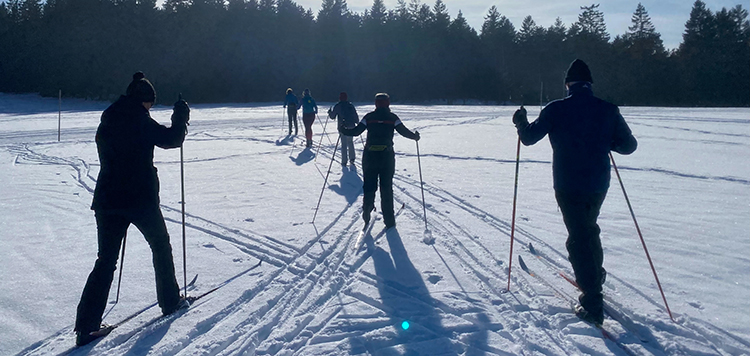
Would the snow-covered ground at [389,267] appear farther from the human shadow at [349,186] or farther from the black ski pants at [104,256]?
the black ski pants at [104,256]

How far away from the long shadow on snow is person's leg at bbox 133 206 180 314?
1.57 m

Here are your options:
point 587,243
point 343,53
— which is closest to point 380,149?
point 587,243

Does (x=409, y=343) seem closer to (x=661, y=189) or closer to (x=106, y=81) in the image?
(x=661, y=189)

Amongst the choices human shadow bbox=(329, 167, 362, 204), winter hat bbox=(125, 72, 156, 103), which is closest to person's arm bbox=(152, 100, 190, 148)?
winter hat bbox=(125, 72, 156, 103)

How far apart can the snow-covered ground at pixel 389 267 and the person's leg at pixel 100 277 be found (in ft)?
0.65

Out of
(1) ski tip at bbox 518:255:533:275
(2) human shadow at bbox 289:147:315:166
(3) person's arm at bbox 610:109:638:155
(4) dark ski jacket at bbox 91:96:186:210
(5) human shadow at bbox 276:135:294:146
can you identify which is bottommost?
(1) ski tip at bbox 518:255:533:275

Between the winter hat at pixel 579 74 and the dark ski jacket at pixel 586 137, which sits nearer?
the dark ski jacket at pixel 586 137

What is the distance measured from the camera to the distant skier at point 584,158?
149 inches

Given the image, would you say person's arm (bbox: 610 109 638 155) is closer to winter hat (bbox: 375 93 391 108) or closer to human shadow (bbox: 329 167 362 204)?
winter hat (bbox: 375 93 391 108)

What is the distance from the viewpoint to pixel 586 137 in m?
3.79

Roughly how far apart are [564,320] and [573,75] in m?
1.93

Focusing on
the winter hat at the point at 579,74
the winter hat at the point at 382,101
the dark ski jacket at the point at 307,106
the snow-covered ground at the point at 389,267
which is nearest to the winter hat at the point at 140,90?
the snow-covered ground at the point at 389,267

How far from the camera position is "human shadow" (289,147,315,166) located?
42.5 feet

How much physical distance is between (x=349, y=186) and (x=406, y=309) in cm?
568
